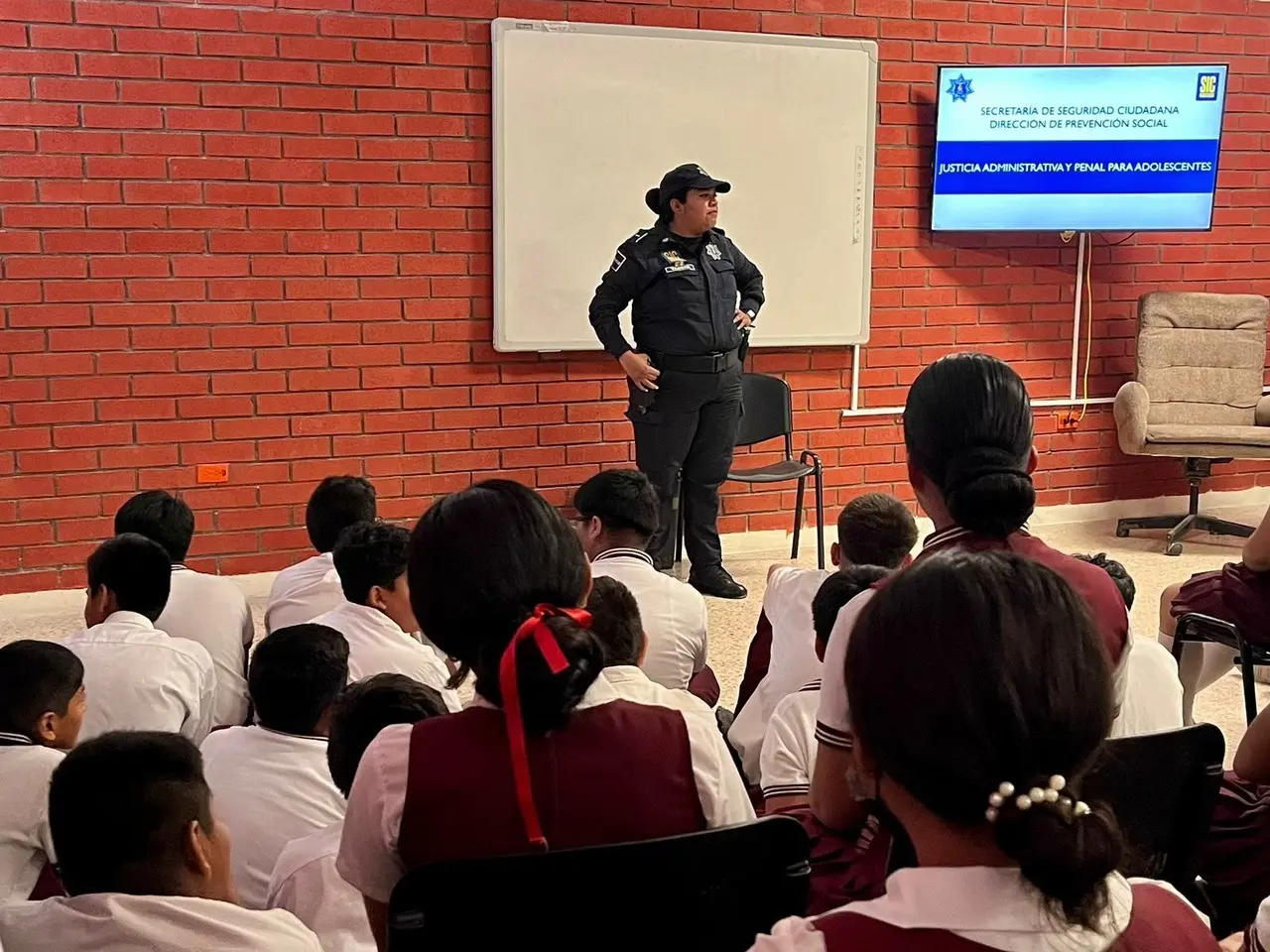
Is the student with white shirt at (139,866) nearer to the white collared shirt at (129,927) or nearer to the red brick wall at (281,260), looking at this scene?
the white collared shirt at (129,927)

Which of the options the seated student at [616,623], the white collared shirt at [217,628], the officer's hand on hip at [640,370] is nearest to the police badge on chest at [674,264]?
the officer's hand on hip at [640,370]

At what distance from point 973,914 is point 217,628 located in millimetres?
2367

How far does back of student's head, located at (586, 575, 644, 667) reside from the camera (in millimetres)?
1973

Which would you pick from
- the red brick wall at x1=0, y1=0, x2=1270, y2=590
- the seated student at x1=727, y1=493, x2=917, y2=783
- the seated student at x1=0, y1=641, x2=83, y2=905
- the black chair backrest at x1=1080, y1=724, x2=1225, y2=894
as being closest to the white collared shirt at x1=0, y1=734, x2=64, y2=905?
the seated student at x1=0, y1=641, x2=83, y2=905

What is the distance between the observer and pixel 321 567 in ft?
10.5

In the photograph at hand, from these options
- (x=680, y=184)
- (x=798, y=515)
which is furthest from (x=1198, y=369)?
(x=680, y=184)

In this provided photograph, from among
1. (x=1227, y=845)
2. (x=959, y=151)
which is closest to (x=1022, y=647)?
(x=1227, y=845)

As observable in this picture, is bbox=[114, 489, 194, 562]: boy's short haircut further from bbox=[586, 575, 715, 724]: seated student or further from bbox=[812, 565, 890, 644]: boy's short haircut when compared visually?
bbox=[812, 565, 890, 644]: boy's short haircut

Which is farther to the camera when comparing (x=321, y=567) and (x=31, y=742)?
(x=321, y=567)

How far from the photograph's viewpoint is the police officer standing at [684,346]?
4.88 metres

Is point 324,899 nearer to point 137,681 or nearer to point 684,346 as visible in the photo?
point 137,681

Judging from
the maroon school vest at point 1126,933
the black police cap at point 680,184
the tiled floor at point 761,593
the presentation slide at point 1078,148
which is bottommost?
the tiled floor at point 761,593

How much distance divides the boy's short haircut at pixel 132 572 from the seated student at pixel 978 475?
161 cm

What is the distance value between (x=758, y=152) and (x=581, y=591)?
419 cm
